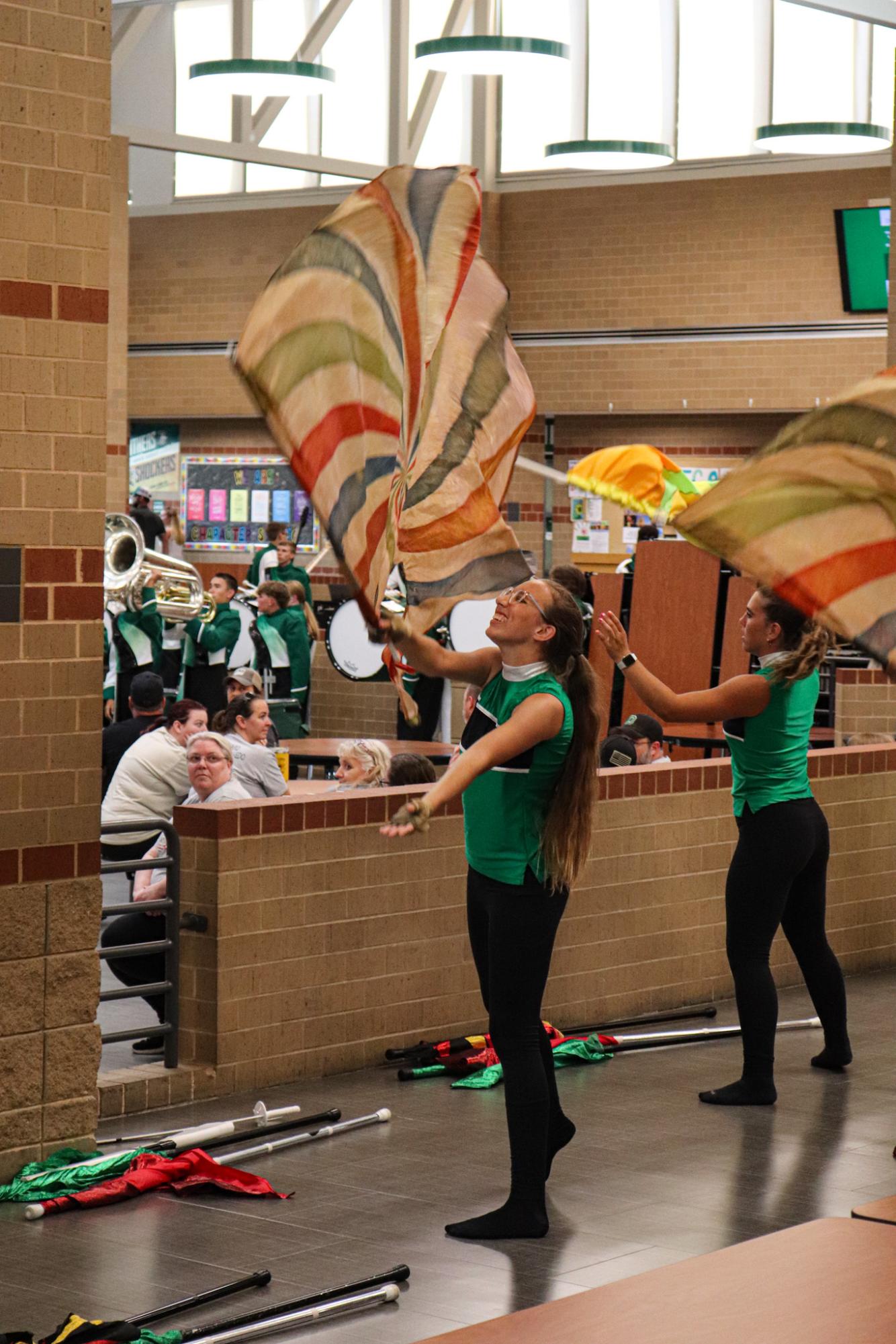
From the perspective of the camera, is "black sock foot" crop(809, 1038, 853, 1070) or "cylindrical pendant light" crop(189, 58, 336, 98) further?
"cylindrical pendant light" crop(189, 58, 336, 98)

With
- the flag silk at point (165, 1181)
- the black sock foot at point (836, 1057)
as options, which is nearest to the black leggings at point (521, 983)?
the flag silk at point (165, 1181)

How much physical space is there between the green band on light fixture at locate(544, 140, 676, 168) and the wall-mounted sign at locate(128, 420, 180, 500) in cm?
734

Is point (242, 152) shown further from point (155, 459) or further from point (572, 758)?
point (572, 758)

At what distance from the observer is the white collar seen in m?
5.27

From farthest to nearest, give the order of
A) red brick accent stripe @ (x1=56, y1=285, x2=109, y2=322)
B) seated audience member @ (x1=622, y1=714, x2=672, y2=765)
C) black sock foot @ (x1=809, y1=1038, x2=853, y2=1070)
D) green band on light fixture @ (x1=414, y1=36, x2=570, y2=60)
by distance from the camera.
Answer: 1. green band on light fixture @ (x1=414, y1=36, x2=570, y2=60)
2. seated audience member @ (x1=622, y1=714, x2=672, y2=765)
3. black sock foot @ (x1=809, y1=1038, x2=853, y2=1070)
4. red brick accent stripe @ (x1=56, y1=285, x2=109, y2=322)

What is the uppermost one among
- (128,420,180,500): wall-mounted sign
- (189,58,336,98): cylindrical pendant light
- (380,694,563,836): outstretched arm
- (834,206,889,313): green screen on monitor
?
(189,58,336,98): cylindrical pendant light

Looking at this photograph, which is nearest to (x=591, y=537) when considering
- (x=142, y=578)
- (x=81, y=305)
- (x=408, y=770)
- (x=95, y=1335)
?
(x=142, y=578)


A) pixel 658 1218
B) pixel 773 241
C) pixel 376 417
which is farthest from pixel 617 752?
pixel 773 241

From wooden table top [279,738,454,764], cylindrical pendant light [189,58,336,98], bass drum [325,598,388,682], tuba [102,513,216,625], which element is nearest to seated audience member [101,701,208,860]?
wooden table top [279,738,454,764]

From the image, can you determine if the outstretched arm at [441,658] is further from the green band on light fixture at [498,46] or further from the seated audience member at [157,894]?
the green band on light fixture at [498,46]

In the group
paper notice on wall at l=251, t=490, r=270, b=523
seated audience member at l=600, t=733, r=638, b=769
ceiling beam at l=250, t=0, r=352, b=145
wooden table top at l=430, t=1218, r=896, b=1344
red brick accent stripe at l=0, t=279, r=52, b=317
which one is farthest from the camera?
paper notice on wall at l=251, t=490, r=270, b=523

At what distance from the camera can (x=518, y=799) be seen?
17.1 feet

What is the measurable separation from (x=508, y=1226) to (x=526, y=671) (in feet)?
4.92

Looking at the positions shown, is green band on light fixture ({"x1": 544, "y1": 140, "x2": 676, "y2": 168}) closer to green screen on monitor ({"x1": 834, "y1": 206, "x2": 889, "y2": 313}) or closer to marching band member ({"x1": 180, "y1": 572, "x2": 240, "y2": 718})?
green screen on monitor ({"x1": 834, "y1": 206, "x2": 889, "y2": 313})
